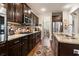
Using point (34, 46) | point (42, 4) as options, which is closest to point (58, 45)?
point (34, 46)

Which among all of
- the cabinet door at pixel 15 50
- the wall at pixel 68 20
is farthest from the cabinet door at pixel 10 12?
the wall at pixel 68 20

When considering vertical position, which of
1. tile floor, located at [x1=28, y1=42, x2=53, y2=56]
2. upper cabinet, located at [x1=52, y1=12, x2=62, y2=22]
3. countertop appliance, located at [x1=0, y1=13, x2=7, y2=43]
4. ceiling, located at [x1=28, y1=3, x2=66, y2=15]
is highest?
ceiling, located at [x1=28, y1=3, x2=66, y2=15]

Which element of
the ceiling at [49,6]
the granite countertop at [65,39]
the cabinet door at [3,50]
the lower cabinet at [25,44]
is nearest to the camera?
the cabinet door at [3,50]

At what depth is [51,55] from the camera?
85.8 inches

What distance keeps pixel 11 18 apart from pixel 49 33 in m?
0.77

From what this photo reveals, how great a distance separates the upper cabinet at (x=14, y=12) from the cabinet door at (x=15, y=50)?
48 centimetres

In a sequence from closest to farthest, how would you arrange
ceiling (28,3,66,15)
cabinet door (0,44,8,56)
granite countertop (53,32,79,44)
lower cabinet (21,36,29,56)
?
cabinet door (0,44,8,56) → granite countertop (53,32,79,44) → ceiling (28,3,66,15) → lower cabinet (21,36,29,56)

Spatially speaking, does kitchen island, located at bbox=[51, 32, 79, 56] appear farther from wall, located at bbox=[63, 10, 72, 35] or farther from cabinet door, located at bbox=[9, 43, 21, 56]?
cabinet door, located at bbox=[9, 43, 21, 56]

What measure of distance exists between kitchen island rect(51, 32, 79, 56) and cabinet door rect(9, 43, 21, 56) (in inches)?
24.9

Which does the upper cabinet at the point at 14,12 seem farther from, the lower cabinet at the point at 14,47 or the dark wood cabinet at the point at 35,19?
the lower cabinet at the point at 14,47

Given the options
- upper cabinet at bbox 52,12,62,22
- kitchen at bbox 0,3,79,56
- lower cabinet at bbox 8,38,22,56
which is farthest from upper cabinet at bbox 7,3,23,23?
upper cabinet at bbox 52,12,62,22

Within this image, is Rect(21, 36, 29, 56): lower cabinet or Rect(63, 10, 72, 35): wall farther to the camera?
Rect(21, 36, 29, 56): lower cabinet

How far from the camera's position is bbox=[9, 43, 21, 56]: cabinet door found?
2133mm

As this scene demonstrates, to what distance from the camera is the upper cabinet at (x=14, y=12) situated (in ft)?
7.27
